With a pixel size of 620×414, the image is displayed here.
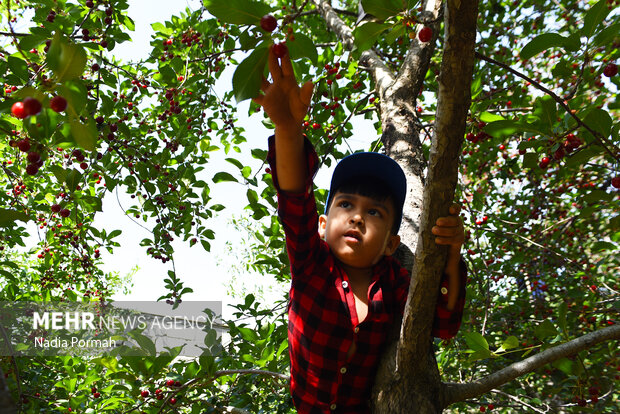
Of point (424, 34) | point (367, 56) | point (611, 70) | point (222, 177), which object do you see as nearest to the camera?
point (424, 34)

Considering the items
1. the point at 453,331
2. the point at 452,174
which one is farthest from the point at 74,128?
the point at 453,331

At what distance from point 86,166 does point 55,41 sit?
179 cm

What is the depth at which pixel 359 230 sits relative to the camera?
131cm

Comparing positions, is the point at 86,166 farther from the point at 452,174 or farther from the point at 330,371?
the point at 452,174

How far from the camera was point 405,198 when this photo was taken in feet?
5.05

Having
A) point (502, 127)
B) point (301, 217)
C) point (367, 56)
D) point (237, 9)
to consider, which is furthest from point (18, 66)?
point (367, 56)

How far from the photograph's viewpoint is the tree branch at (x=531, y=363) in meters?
1.03

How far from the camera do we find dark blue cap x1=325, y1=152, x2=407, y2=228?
1.42 metres

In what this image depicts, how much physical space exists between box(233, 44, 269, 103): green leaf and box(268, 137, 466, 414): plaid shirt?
0.92 feet

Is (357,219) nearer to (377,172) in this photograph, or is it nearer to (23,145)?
(377,172)

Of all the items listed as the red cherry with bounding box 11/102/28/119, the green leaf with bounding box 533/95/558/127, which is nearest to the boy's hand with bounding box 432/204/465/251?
the green leaf with bounding box 533/95/558/127

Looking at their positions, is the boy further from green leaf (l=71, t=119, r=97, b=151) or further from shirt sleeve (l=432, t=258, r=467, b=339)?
green leaf (l=71, t=119, r=97, b=151)

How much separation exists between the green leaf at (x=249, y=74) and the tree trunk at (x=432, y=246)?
34cm

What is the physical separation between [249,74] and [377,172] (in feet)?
2.34
